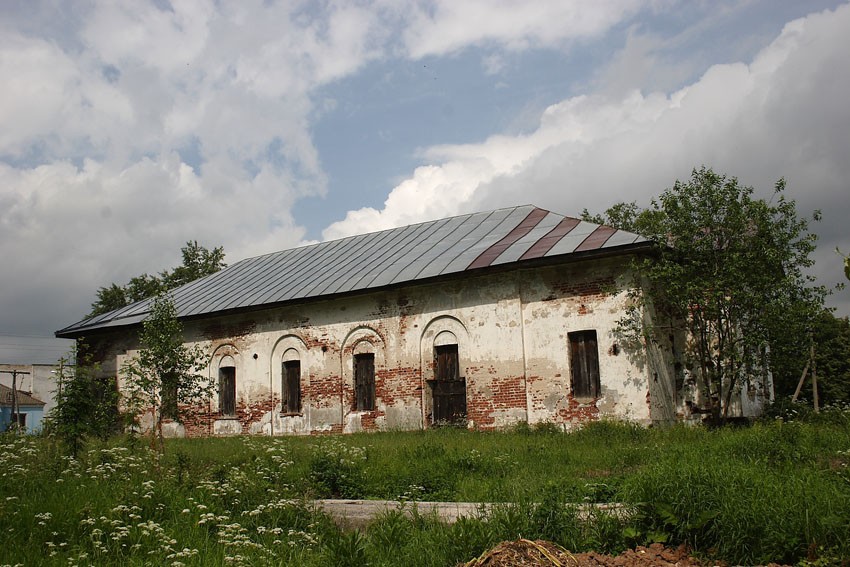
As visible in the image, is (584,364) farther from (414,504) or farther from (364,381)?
(414,504)

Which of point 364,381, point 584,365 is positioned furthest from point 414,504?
point 364,381

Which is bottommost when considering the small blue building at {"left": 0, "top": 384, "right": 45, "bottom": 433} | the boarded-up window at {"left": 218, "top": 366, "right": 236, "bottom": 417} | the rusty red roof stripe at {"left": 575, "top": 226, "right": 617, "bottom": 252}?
the small blue building at {"left": 0, "top": 384, "right": 45, "bottom": 433}

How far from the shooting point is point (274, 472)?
8961 millimetres

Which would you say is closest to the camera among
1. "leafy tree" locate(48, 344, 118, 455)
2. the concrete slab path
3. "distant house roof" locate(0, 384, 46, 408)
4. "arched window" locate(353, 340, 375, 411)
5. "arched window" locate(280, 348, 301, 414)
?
the concrete slab path

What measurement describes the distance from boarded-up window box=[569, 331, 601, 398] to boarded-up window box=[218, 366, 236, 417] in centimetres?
1076

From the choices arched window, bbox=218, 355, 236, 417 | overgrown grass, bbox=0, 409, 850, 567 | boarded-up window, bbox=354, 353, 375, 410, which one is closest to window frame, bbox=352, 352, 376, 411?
boarded-up window, bbox=354, 353, 375, 410

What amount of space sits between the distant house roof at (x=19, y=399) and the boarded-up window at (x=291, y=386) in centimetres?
3328

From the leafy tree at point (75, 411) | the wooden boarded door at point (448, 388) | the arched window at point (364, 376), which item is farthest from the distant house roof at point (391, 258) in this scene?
the leafy tree at point (75, 411)

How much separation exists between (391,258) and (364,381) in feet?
11.7

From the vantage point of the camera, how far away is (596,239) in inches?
592

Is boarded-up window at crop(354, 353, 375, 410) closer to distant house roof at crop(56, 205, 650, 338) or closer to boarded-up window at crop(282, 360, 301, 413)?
distant house roof at crop(56, 205, 650, 338)

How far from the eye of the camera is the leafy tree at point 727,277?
13.8 m

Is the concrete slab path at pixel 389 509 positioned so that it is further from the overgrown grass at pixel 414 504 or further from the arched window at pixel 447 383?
the arched window at pixel 447 383

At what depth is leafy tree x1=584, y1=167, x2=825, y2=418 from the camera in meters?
13.8
